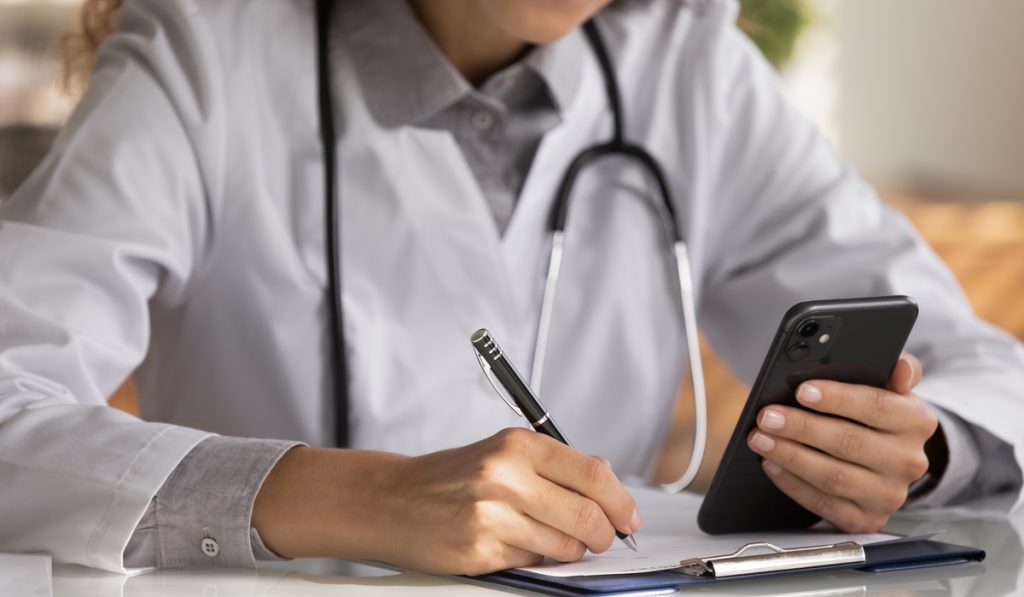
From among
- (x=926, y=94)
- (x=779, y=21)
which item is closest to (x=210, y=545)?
(x=779, y=21)

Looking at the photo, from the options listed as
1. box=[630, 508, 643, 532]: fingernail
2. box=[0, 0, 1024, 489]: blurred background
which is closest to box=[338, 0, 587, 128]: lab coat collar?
box=[630, 508, 643, 532]: fingernail

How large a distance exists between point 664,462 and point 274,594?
2307mm

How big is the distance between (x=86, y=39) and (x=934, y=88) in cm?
276

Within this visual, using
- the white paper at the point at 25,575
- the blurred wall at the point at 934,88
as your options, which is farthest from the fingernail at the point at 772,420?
the blurred wall at the point at 934,88

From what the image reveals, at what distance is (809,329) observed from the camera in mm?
700

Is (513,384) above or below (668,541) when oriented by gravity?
above

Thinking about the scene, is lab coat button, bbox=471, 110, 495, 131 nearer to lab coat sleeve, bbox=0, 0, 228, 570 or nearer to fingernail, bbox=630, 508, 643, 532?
lab coat sleeve, bbox=0, 0, 228, 570

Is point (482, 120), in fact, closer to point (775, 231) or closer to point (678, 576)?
point (775, 231)

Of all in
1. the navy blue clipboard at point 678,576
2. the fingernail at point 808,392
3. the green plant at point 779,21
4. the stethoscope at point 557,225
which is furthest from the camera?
the green plant at point 779,21

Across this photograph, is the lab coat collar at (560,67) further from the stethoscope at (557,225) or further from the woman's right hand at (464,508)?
the woman's right hand at (464,508)

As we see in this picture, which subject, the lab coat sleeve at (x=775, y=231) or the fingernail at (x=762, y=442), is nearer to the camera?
the fingernail at (x=762, y=442)

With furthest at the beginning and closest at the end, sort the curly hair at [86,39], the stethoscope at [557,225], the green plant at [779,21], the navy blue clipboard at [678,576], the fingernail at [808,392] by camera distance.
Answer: the green plant at [779,21], the curly hair at [86,39], the stethoscope at [557,225], the fingernail at [808,392], the navy blue clipboard at [678,576]

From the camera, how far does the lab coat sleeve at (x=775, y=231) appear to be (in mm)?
1081

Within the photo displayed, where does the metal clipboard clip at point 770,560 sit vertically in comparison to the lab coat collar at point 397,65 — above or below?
below
